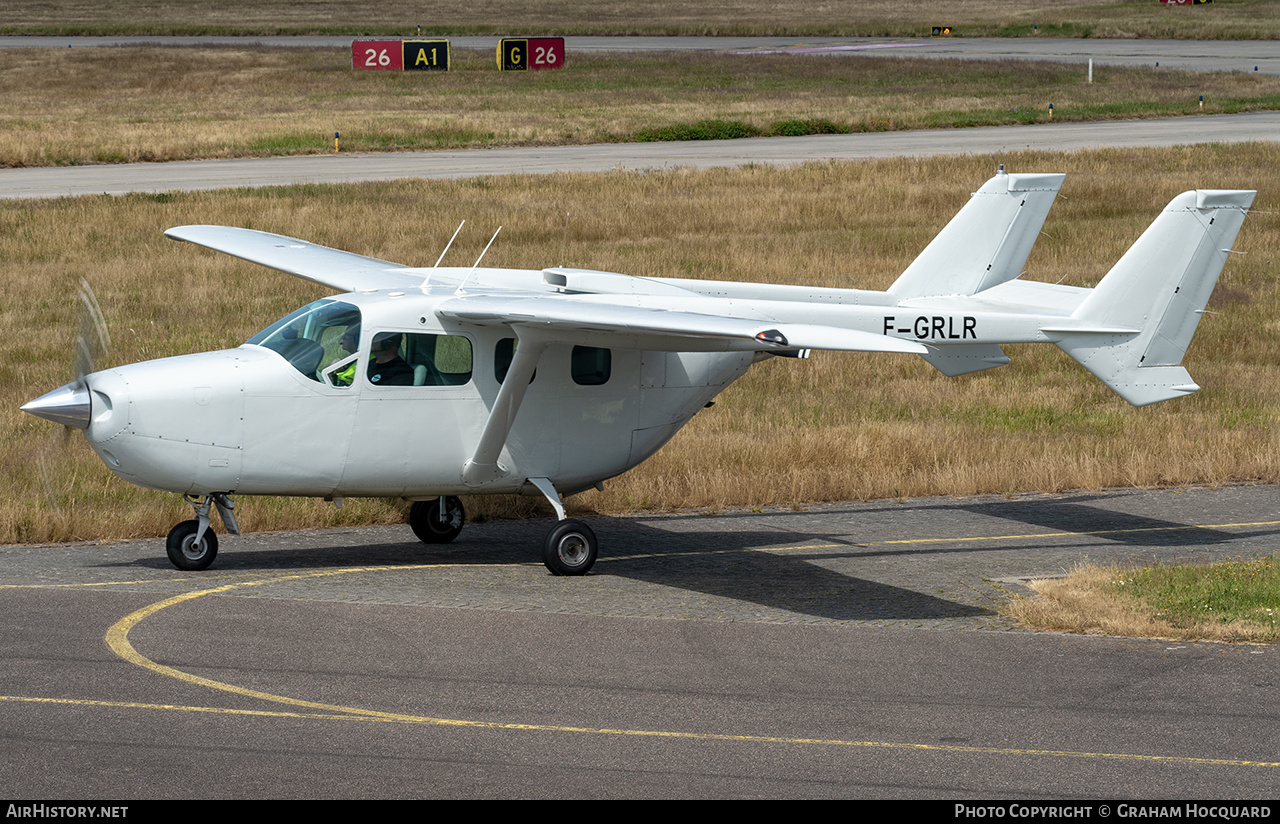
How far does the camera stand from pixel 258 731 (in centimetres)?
830

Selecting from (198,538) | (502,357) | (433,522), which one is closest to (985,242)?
(502,357)

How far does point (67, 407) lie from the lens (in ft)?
35.7

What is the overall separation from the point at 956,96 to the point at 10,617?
5607 centimetres

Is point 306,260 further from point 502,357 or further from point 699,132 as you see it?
point 699,132

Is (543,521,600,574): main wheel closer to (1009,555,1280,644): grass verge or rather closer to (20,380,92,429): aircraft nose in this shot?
(1009,555,1280,644): grass verge

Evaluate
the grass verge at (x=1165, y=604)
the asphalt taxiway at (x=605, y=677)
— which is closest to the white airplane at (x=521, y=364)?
the asphalt taxiway at (x=605, y=677)

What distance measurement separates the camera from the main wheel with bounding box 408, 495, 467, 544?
44.7 ft

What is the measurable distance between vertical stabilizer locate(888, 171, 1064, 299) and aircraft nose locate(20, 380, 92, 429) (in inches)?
299

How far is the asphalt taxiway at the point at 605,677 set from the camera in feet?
25.4

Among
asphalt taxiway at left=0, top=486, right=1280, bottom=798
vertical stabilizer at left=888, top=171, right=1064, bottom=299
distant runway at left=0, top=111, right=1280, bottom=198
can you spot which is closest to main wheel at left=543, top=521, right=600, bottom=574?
asphalt taxiway at left=0, top=486, right=1280, bottom=798

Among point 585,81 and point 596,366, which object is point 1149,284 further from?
point 585,81

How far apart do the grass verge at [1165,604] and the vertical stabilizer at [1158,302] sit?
270 centimetres

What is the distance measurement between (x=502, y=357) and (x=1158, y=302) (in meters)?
6.71

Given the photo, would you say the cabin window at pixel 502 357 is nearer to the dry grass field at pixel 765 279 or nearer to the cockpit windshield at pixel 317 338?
the cockpit windshield at pixel 317 338
